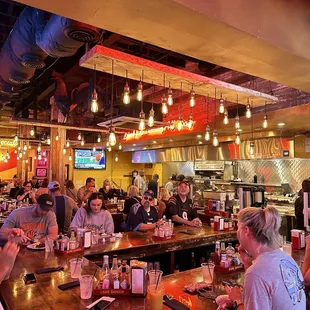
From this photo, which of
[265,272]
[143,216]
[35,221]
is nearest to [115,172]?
[143,216]

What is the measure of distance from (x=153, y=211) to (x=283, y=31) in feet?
11.0

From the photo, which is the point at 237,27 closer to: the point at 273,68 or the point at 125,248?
the point at 273,68

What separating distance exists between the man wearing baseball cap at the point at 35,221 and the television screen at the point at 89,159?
36.1 feet

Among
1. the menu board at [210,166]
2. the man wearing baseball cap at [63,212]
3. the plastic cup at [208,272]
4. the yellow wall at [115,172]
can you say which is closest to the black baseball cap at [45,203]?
the man wearing baseball cap at [63,212]

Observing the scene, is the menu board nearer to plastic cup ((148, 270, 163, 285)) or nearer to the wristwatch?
plastic cup ((148, 270, 163, 285))

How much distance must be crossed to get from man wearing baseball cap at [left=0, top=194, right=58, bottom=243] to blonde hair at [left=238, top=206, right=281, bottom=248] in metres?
2.75

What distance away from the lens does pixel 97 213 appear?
438 centimetres

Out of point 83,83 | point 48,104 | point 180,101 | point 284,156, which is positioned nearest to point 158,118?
point 180,101

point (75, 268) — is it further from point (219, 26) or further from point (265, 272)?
point (219, 26)

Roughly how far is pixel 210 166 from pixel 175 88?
556cm

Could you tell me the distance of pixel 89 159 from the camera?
1493 centimetres

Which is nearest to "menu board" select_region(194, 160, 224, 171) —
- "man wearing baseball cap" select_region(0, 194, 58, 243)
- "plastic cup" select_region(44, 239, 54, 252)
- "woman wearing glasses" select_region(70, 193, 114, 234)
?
"woman wearing glasses" select_region(70, 193, 114, 234)

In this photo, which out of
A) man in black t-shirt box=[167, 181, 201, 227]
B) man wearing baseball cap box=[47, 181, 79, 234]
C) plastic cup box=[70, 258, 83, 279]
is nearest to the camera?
plastic cup box=[70, 258, 83, 279]

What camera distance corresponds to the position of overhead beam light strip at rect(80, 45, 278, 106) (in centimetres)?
353
